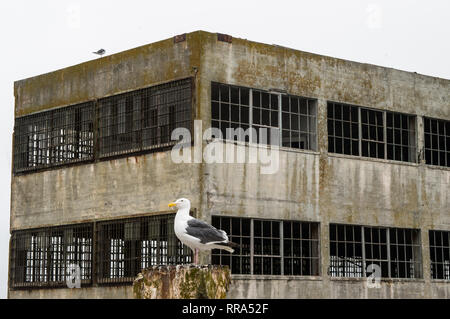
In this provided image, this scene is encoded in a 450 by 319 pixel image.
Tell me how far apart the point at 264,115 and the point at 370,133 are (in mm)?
4207

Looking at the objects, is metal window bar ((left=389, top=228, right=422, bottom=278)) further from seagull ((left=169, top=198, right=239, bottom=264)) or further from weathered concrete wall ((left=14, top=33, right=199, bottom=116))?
seagull ((left=169, top=198, right=239, bottom=264))

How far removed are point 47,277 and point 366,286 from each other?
985 centimetres

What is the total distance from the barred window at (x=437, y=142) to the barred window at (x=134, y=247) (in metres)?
9.97

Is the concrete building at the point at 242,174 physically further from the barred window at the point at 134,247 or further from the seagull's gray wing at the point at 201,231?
Answer: the seagull's gray wing at the point at 201,231

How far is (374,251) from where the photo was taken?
1105 inches

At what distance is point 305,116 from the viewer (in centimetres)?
2700

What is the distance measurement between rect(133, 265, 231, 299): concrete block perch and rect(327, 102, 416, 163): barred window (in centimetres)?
1416

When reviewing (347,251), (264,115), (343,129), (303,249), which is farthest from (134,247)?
(343,129)

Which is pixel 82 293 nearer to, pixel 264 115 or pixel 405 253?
pixel 264 115

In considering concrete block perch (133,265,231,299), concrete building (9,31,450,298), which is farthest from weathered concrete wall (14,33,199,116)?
concrete block perch (133,265,231,299)

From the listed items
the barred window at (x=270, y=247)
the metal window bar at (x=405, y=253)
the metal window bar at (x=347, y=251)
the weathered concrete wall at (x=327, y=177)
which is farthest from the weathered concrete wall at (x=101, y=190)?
the metal window bar at (x=405, y=253)

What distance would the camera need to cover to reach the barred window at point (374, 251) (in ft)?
90.2
